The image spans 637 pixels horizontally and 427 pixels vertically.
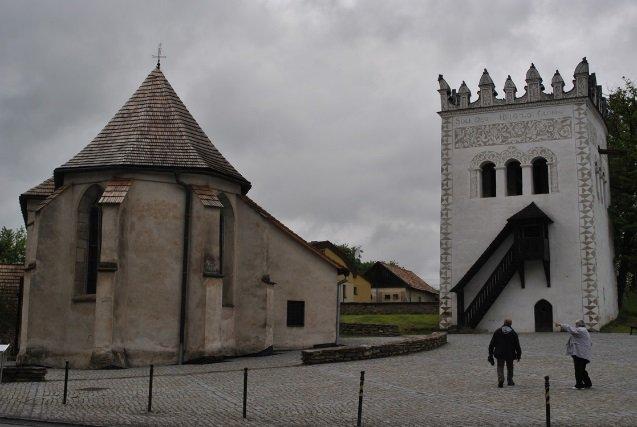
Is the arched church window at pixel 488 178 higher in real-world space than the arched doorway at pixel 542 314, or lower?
higher

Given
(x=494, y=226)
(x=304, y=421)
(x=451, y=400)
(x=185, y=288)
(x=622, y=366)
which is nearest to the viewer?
(x=304, y=421)

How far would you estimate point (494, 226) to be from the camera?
41781mm

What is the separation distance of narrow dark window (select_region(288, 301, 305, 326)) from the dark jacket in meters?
13.9

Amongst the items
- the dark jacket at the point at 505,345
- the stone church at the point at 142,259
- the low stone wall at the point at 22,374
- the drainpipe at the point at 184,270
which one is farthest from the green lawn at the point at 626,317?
the low stone wall at the point at 22,374

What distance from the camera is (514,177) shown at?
4288 cm

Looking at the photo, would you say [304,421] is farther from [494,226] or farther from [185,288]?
[494,226]

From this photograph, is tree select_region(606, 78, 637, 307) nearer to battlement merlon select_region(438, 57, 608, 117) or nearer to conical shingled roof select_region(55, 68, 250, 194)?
battlement merlon select_region(438, 57, 608, 117)

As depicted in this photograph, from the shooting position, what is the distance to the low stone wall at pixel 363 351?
22.5 meters

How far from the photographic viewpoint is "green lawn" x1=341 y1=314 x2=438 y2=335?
41594 millimetres

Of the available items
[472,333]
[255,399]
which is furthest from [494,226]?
[255,399]

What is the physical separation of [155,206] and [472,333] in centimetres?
2054

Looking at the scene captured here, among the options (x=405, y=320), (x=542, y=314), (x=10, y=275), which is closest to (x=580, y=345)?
(x=542, y=314)

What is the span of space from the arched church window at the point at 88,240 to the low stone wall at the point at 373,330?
1714cm

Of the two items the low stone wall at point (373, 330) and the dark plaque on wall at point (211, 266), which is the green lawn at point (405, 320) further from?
the dark plaque on wall at point (211, 266)
